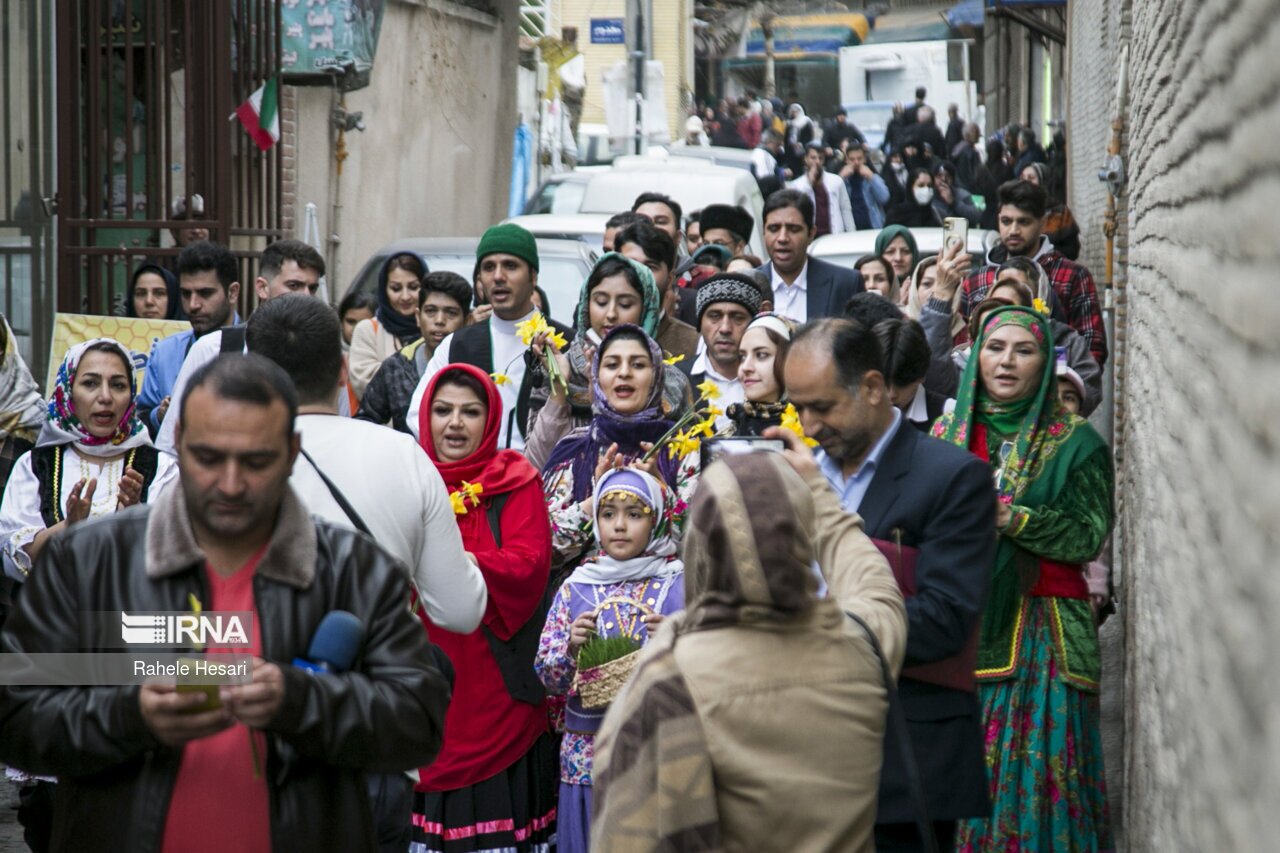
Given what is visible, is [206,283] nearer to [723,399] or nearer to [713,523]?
[723,399]

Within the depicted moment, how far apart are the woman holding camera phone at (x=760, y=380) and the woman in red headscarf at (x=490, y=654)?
83 cm

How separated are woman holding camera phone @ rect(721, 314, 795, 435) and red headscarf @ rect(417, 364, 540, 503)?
2.69 feet

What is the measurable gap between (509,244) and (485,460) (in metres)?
2.30

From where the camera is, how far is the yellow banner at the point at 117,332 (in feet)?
26.7

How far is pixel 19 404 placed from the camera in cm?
773

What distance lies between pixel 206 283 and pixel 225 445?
5298 millimetres

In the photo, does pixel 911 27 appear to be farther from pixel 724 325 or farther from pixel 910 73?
pixel 724 325

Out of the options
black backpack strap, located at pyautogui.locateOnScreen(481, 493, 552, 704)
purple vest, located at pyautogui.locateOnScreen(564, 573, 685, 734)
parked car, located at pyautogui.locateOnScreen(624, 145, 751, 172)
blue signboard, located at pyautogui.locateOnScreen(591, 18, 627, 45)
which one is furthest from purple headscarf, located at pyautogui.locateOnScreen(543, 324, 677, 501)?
blue signboard, located at pyautogui.locateOnScreen(591, 18, 627, 45)

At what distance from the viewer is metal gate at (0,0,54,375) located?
11.4 m

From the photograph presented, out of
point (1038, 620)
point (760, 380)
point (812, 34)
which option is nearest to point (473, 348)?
point (760, 380)

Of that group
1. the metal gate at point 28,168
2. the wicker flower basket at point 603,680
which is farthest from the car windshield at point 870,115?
the wicker flower basket at point 603,680

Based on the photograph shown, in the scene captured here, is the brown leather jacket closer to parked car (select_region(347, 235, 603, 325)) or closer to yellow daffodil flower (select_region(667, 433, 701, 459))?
yellow daffodil flower (select_region(667, 433, 701, 459))

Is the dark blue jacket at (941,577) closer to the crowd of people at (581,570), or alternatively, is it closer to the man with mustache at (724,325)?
the crowd of people at (581,570)

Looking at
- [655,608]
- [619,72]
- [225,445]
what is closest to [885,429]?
[655,608]
